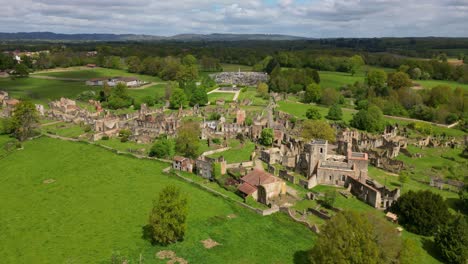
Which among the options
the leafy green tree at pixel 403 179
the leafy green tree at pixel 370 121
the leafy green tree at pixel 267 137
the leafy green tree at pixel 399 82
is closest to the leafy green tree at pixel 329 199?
the leafy green tree at pixel 403 179

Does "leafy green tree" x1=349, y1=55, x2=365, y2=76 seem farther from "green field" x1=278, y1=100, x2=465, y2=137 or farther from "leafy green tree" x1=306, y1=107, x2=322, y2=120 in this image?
"leafy green tree" x1=306, y1=107, x2=322, y2=120

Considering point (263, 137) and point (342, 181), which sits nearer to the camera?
point (342, 181)

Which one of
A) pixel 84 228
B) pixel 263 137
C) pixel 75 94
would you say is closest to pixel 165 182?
pixel 84 228

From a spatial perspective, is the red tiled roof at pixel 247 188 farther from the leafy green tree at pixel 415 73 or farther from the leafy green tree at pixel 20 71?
the leafy green tree at pixel 20 71

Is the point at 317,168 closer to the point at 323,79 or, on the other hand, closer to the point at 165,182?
the point at 165,182

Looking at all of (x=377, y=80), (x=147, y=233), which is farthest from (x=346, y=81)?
(x=147, y=233)

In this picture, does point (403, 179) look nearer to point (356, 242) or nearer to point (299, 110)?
point (356, 242)

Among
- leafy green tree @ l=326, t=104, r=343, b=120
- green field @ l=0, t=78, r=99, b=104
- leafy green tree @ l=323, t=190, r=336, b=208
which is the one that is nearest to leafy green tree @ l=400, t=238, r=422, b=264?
leafy green tree @ l=323, t=190, r=336, b=208
